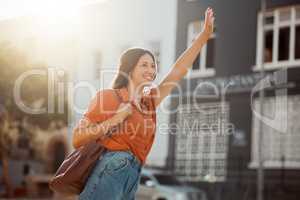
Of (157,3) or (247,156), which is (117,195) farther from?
(247,156)

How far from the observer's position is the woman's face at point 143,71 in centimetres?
219

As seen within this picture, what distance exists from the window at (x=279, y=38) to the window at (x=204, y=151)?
107 cm

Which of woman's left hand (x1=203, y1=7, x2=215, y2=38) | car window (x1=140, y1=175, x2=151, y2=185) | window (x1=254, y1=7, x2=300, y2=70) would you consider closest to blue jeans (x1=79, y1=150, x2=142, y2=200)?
woman's left hand (x1=203, y1=7, x2=215, y2=38)

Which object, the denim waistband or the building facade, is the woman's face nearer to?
the denim waistband

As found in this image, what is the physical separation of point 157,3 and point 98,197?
753 cm

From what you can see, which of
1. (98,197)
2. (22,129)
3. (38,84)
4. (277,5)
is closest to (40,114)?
(22,129)

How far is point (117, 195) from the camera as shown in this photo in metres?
2.08

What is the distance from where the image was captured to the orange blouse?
2.09 m

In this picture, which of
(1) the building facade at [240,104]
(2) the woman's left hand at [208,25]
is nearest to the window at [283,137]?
(1) the building facade at [240,104]

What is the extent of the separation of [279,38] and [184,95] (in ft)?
5.07

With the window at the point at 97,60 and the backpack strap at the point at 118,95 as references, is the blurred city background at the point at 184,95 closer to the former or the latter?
the window at the point at 97,60

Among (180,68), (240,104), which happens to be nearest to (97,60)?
(240,104)

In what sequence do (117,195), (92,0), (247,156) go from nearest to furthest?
(117,195)
(92,0)
(247,156)

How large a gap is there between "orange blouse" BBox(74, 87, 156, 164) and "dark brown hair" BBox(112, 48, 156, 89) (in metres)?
0.06
